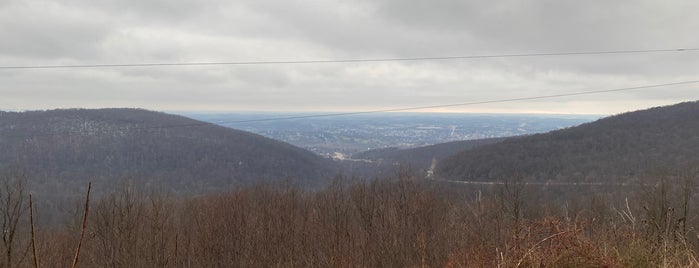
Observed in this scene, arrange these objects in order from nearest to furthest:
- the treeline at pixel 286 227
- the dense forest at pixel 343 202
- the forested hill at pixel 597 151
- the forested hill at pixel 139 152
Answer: the dense forest at pixel 343 202 < the treeline at pixel 286 227 < the forested hill at pixel 597 151 < the forested hill at pixel 139 152

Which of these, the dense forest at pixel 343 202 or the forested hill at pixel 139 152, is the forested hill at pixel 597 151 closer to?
the dense forest at pixel 343 202

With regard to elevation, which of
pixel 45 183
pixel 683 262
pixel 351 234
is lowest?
pixel 45 183

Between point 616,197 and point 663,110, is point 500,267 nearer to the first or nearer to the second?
point 616,197

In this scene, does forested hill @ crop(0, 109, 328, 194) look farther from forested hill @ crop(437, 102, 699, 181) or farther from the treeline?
the treeline

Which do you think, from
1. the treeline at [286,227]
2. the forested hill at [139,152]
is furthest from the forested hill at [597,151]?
the forested hill at [139,152]

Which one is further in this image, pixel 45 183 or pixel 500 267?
pixel 45 183

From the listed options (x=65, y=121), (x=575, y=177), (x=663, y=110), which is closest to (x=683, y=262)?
(x=575, y=177)

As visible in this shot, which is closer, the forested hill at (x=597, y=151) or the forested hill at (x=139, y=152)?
the forested hill at (x=597, y=151)
